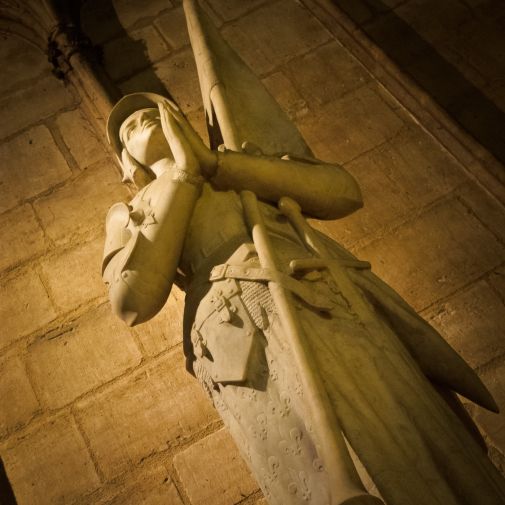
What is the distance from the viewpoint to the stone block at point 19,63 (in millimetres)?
3889

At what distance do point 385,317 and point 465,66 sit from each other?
7.02 feet

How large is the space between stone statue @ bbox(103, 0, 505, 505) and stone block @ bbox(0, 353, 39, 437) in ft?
3.46

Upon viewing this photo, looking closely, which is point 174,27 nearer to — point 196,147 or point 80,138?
point 80,138

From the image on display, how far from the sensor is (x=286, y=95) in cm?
338

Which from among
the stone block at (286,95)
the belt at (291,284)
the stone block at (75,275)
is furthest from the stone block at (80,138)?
the belt at (291,284)

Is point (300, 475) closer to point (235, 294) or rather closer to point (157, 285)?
point (235, 294)

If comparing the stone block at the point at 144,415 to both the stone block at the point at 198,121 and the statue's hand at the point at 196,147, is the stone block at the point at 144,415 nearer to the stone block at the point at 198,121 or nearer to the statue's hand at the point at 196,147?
the statue's hand at the point at 196,147

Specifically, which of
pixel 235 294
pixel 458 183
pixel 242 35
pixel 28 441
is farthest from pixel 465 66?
pixel 28 441

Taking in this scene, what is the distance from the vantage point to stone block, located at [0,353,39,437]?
2.58 m

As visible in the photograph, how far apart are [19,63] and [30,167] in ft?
3.38

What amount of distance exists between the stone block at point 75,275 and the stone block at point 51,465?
24.0 inches

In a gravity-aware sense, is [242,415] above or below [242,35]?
above

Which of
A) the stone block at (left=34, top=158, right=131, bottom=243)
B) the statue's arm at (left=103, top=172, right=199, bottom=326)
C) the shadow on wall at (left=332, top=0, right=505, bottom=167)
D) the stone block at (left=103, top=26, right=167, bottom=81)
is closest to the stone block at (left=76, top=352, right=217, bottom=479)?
the statue's arm at (left=103, top=172, right=199, bottom=326)

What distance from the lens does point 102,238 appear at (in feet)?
10.0
